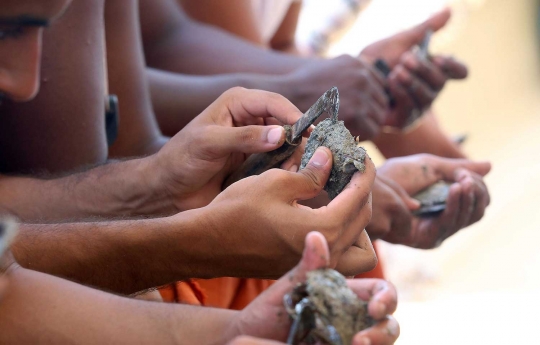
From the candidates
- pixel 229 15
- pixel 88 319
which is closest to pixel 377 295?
pixel 88 319

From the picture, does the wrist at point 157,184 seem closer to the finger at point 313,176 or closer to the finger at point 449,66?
the finger at point 313,176

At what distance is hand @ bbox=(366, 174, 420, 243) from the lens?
3.24ft

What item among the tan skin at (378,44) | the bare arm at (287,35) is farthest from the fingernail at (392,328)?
the bare arm at (287,35)

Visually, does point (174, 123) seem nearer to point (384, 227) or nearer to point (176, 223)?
point (384, 227)

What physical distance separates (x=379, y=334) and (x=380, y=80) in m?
0.89

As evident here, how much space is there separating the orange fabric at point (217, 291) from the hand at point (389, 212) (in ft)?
0.67

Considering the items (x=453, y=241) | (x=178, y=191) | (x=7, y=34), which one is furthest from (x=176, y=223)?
(x=453, y=241)

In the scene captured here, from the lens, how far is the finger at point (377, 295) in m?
0.49

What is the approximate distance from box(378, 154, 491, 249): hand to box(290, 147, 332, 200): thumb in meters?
0.46

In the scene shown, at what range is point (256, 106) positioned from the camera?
0.78m

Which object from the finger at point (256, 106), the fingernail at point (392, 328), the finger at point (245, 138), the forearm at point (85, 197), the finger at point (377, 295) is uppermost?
the finger at point (256, 106)

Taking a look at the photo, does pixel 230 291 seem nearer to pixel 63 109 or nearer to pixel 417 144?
pixel 63 109

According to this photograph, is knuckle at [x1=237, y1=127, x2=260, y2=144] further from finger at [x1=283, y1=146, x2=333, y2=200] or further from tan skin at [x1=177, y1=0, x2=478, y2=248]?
tan skin at [x1=177, y1=0, x2=478, y2=248]

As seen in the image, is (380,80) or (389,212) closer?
(389,212)
